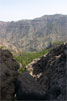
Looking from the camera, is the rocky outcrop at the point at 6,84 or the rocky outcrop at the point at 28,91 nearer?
the rocky outcrop at the point at 6,84

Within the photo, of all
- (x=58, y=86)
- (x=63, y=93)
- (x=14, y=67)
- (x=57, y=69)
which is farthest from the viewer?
(x=14, y=67)

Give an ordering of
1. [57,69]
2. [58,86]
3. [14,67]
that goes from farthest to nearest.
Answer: [14,67]
[57,69]
[58,86]

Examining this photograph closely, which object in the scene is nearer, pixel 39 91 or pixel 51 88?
pixel 39 91

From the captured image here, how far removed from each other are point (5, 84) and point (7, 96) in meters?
A: 2.53

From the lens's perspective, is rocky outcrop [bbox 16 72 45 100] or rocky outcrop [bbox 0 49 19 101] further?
rocky outcrop [bbox 16 72 45 100]

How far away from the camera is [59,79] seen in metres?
39.5

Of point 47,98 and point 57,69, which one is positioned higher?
point 57,69

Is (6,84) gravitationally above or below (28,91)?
above

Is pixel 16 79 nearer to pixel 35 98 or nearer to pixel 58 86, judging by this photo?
pixel 35 98

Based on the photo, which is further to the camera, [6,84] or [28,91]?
[6,84]

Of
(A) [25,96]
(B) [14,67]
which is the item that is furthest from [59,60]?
(A) [25,96]

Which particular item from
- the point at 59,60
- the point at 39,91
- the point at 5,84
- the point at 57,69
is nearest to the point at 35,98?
the point at 39,91

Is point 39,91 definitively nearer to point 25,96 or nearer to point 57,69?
point 25,96

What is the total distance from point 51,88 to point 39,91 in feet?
12.8
